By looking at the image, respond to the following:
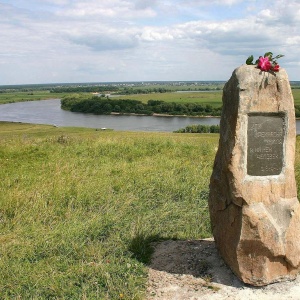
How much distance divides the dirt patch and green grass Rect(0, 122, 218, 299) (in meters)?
0.24

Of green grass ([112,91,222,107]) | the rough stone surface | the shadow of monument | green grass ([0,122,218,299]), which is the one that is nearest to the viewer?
the rough stone surface

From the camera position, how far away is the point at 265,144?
4648 mm

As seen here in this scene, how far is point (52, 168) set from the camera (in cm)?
1027

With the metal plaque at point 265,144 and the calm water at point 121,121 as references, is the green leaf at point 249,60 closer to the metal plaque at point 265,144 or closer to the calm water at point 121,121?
the metal plaque at point 265,144

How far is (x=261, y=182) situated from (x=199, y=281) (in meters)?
1.55

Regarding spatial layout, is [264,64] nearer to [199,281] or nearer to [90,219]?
[199,281]

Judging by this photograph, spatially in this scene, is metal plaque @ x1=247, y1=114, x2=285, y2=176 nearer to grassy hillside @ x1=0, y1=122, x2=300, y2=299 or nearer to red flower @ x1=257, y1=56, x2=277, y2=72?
red flower @ x1=257, y1=56, x2=277, y2=72

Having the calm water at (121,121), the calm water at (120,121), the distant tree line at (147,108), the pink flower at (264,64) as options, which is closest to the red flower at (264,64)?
the pink flower at (264,64)

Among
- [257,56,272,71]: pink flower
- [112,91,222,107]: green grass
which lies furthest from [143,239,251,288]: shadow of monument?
[112,91,222,107]: green grass

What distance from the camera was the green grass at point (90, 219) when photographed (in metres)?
4.71

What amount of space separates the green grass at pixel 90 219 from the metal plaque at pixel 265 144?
6.89ft

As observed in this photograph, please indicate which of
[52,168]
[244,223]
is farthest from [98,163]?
[244,223]

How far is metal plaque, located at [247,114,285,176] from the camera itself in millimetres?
4566

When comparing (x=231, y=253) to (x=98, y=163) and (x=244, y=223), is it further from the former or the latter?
(x=98, y=163)
